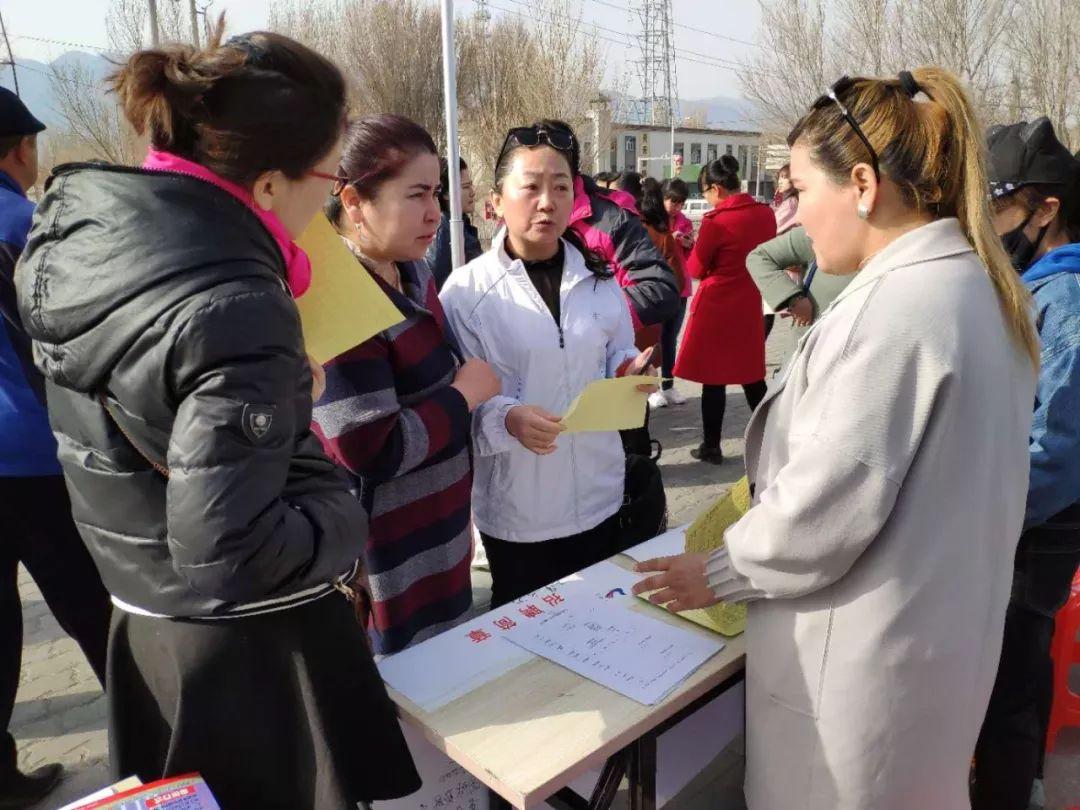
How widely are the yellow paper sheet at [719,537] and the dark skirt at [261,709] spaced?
63 cm

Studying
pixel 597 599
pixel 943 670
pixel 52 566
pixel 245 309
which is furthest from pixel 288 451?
pixel 52 566

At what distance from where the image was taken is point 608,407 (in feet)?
5.82

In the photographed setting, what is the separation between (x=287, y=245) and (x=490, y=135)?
22.8 meters

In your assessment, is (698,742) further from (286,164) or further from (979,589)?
(286,164)

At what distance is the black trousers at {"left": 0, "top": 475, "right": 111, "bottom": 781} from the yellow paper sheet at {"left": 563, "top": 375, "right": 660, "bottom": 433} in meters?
1.46

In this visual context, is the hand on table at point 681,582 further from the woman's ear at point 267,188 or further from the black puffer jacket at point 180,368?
the woman's ear at point 267,188

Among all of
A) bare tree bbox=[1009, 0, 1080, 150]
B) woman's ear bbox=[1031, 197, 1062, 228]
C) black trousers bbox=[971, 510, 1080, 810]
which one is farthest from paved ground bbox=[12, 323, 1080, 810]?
bare tree bbox=[1009, 0, 1080, 150]

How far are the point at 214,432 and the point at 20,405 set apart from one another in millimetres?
1625

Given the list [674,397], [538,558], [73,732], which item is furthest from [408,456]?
[674,397]

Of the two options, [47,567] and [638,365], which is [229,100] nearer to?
[638,365]

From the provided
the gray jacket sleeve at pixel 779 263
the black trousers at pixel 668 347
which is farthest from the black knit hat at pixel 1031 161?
the black trousers at pixel 668 347

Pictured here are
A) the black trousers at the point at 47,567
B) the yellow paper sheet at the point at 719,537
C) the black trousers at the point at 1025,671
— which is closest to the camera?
the yellow paper sheet at the point at 719,537

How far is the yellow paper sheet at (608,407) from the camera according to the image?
1.72 meters

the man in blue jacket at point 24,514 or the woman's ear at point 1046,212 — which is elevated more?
the woman's ear at point 1046,212
